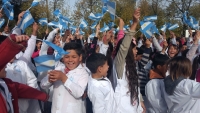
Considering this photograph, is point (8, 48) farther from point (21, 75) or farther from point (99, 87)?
point (21, 75)

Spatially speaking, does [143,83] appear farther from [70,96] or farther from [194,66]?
[70,96]

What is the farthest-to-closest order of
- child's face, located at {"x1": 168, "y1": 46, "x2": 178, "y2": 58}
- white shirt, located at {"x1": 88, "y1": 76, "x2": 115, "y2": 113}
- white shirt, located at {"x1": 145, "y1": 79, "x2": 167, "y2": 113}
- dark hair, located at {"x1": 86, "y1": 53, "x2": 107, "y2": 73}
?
child's face, located at {"x1": 168, "y1": 46, "x2": 178, "y2": 58} → white shirt, located at {"x1": 145, "y1": 79, "x2": 167, "y2": 113} → dark hair, located at {"x1": 86, "y1": 53, "x2": 107, "y2": 73} → white shirt, located at {"x1": 88, "y1": 76, "x2": 115, "y2": 113}

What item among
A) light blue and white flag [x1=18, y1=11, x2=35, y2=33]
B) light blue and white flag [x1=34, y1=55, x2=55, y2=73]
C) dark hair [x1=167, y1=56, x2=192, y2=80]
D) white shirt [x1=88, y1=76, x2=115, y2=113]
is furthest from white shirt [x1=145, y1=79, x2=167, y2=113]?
light blue and white flag [x1=18, y1=11, x2=35, y2=33]

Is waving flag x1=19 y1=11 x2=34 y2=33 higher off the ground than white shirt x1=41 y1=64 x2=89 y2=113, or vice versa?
waving flag x1=19 y1=11 x2=34 y2=33

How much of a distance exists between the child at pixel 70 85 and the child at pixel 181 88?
100 cm

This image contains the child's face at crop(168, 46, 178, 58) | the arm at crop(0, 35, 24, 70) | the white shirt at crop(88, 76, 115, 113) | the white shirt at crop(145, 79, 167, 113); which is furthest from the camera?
the child's face at crop(168, 46, 178, 58)

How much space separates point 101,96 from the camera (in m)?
3.27

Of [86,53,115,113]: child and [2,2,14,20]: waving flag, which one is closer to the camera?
[86,53,115,113]: child

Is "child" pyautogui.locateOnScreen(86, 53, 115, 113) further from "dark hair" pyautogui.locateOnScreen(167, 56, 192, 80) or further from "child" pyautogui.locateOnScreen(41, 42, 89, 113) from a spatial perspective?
"dark hair" pyautogui.locateOnScreen(167, 56, 192, 80)

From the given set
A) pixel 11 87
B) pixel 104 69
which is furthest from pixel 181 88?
pixel 11 87

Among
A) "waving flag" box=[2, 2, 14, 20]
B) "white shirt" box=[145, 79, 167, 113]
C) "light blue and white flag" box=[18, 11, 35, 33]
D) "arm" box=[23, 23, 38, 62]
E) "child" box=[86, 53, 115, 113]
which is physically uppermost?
"waving flag" box=[2, 2, 14, 20]

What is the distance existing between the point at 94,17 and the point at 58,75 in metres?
5.07

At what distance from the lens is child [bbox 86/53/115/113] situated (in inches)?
128

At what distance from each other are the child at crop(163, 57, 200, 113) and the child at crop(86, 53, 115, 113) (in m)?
0.76
